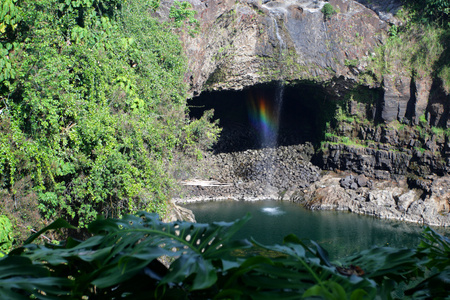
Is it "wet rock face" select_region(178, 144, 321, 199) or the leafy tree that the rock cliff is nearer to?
"wet rock face" select_region(178, 144, 321, 199)

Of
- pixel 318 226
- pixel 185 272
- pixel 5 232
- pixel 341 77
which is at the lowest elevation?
pixel 318 226

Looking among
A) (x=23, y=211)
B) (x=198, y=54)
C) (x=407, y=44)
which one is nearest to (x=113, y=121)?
(x=23, y=211)

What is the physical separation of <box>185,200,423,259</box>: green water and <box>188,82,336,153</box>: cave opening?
4631 mm

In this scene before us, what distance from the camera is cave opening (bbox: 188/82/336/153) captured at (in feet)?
61.6

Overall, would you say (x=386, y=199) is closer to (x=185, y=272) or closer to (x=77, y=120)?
(x=77, y=120)

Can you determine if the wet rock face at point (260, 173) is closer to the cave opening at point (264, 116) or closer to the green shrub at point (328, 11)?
the cave opening at point (264, 116)

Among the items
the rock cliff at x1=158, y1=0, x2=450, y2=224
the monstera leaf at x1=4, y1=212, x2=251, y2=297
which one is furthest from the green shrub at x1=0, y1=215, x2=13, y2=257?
the rock cliff at x1=158, y1=0, x2=450, y2=224

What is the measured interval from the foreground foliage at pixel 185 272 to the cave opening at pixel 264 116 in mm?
17689

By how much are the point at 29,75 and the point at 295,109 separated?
633 inches

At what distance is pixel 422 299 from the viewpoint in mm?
701

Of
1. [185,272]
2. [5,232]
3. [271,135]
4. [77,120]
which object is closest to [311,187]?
[271,135]

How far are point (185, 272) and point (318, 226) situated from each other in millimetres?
12314

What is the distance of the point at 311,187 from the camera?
16.1 meters

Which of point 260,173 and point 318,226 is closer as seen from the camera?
point 318,226
